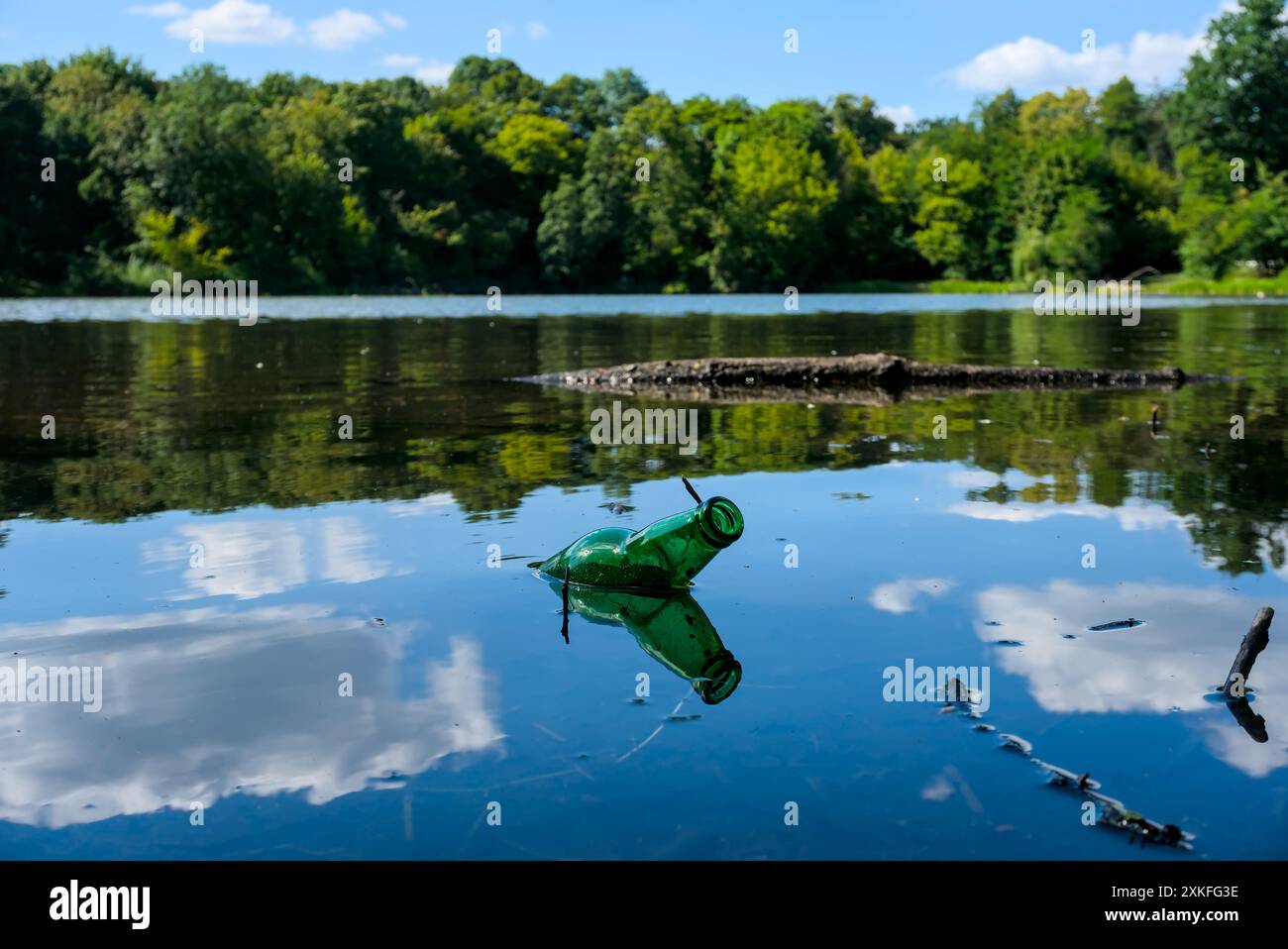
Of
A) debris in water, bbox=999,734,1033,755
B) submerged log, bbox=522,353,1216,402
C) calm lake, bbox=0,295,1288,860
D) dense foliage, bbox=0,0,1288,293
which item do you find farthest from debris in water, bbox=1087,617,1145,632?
dense foliage, bbox=0,0,1288,293

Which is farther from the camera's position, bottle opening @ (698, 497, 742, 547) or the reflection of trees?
the reflection of trees

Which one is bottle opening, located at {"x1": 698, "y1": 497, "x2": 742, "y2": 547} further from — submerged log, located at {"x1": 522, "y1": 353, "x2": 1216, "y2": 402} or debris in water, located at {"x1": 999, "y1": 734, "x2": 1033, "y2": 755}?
submerged log, located at {"x1": 522, "y1": 353, "x2": 1216, "y2": 402}

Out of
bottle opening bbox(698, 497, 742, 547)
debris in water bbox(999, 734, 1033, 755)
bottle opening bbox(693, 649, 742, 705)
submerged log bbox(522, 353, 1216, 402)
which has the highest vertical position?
submerged log bbox(522, 353, 1216, 402)

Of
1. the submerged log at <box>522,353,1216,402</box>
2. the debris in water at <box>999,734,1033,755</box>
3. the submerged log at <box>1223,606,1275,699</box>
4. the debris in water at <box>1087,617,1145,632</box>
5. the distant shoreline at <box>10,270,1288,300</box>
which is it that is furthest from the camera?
the distant shoreline at <box>10,270,1288,300</box>

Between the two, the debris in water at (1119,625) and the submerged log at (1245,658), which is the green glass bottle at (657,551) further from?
the submerged log at (1245,658)

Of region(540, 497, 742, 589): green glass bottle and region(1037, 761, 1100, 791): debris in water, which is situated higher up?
region(540, 497, 742, 589): green glass bottle

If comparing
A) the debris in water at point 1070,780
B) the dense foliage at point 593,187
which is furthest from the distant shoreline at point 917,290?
the debris in water at point 1070,780

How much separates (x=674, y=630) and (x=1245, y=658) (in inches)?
119

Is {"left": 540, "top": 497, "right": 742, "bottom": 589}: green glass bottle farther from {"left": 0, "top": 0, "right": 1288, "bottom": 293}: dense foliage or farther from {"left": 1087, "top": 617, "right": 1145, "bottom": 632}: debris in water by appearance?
{"left": 0, "top": 0, "right": 1288, "bottom": 293}: dense foliage

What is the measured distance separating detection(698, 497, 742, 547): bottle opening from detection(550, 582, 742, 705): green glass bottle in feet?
1.51

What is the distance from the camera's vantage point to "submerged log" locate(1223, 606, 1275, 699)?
6449 millimetres

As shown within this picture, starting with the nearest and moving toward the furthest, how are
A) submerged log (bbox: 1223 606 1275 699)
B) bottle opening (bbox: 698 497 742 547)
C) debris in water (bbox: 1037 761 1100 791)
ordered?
debris in water (bbox: 1037 761 1100 791), submerged log (bbox: 1223 606 1275 699), bottle opening (bbox: 698 497 742 547)

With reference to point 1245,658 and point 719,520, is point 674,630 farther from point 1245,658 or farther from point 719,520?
point 1245,658
